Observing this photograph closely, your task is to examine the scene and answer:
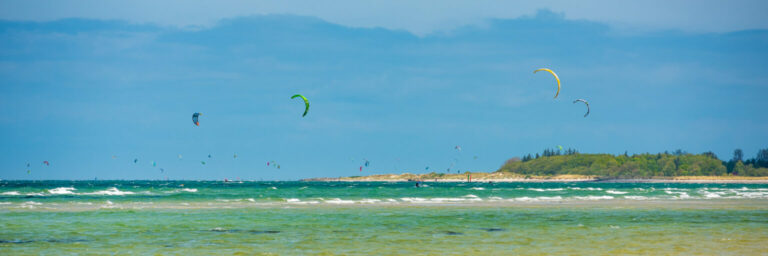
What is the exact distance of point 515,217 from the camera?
126 ft

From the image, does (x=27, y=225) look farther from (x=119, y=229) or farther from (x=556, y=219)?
(x=556, y=219)

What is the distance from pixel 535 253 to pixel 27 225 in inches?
887

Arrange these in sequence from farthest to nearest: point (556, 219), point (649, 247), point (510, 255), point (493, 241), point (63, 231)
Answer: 1. point (556, 219)
2. point (63, 231)
3. point (493, 241)
4. point (649, 247)
5. point (510, 255)

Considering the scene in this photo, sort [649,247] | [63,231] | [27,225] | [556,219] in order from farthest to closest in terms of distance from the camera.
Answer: [556,219]
[27,225]
[63,231]
[649,247]

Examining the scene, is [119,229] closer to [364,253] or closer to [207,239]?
[207,239]

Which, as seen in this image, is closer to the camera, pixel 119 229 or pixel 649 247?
pixel 649 247

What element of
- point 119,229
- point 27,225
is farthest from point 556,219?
point 27,225

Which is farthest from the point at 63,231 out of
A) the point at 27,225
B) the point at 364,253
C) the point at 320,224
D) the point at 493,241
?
the point at 493,241

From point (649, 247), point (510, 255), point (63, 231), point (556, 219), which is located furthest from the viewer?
point (556, 219)

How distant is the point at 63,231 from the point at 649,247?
21387 millimetres

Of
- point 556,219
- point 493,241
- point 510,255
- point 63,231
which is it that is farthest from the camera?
point 556,219

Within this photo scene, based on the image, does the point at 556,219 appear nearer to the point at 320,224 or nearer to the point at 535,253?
the point at 320,224

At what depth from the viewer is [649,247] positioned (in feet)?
76.4

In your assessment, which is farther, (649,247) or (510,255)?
(649,247)
